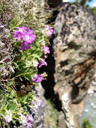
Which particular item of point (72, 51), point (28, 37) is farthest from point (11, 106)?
point (72, 51)

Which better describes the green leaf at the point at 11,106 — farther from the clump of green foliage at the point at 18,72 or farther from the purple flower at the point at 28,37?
the purple flower at the point at 28,37

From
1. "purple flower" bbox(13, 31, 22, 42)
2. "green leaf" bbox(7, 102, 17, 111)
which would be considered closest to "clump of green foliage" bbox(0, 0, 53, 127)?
"green leaf" bbox(7, 102, 17, 111)

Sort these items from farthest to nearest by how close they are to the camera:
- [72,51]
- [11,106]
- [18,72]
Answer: [72,51], [18,72], [11,106]

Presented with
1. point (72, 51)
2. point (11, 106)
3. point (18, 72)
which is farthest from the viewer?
point (72, 51)

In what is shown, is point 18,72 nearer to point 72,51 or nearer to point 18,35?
point 18,35

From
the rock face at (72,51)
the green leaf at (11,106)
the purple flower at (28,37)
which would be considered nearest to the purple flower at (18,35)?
the purple flower at (28,37)

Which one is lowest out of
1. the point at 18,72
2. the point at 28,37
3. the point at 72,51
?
the point at 72,51

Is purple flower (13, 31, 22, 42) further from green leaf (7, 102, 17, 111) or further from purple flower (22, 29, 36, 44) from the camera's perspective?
green leaf (7, 102, 17, 111)

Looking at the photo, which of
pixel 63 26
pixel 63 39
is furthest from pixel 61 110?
pixel 63 26

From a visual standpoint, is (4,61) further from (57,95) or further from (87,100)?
(87,100)
